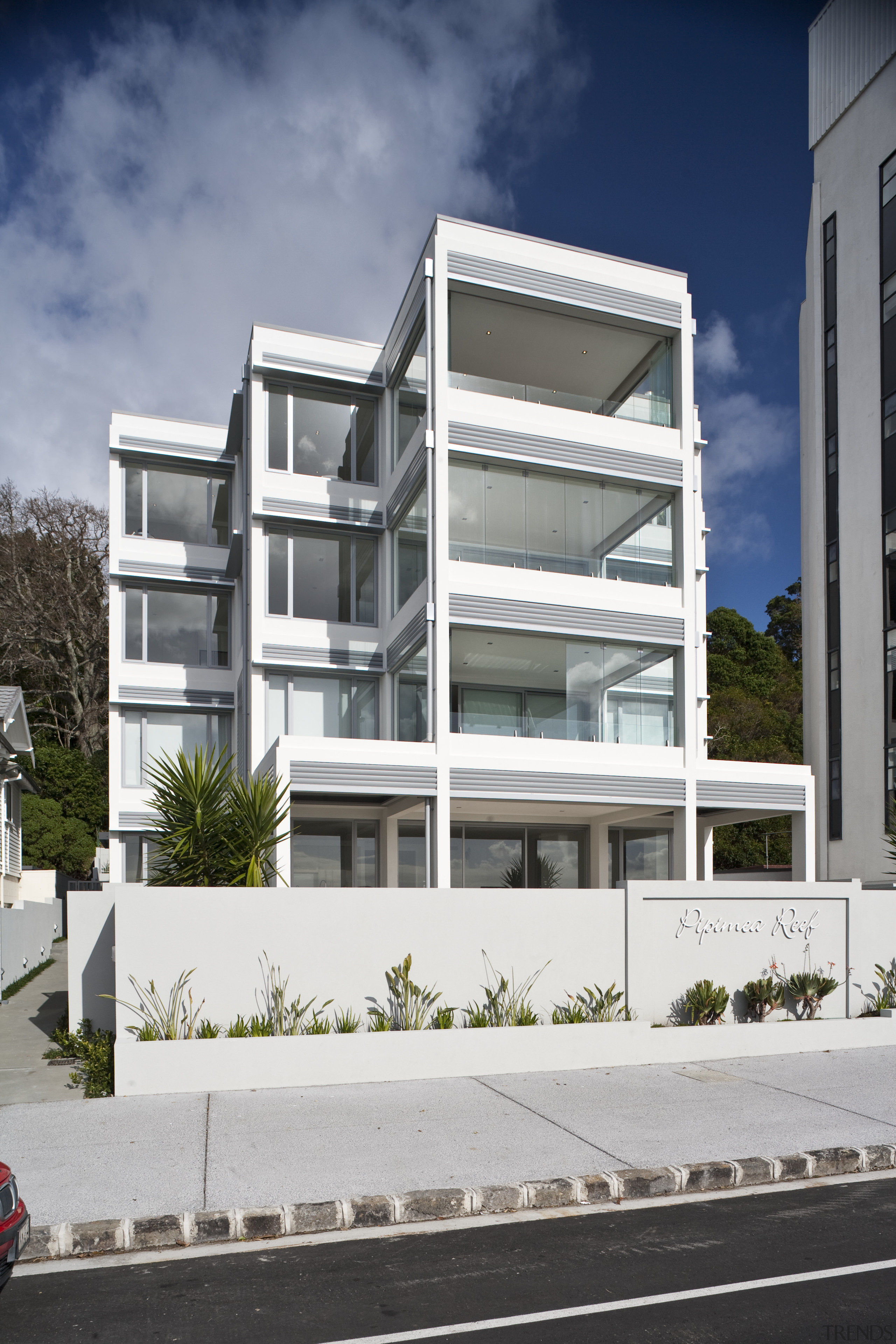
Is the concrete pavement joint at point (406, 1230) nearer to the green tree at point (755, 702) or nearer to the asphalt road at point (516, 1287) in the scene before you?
the asphalt road at point (516, 1287)

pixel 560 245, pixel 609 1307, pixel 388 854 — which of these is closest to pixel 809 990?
pixel 609 1307

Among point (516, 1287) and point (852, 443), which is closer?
point (516, 1287)

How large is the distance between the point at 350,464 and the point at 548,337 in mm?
5556

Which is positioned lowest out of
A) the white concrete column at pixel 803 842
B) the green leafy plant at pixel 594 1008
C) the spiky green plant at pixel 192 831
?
the green leafy plant at pixel 594 1008

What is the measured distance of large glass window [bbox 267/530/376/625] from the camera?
78.4ft

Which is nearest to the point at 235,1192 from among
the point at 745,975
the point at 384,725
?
the point at 745,975

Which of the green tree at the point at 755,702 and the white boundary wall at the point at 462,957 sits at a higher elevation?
the green tree at the point at 755,702

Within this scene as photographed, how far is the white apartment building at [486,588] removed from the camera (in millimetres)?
20234

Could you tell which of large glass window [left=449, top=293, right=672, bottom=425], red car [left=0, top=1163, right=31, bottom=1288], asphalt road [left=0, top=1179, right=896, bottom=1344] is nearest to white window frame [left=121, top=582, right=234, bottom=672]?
large glass window [left=449, top=293, right=672, bottom=425]

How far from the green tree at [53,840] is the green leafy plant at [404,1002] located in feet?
98.7

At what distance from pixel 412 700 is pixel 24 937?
9.76 m

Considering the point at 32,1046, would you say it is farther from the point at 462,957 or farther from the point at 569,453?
the point at 569,453

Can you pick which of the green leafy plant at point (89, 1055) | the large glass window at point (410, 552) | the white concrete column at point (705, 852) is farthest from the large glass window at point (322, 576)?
the green leafy plant at point (89, 1055)

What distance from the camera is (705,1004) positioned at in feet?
46.3
